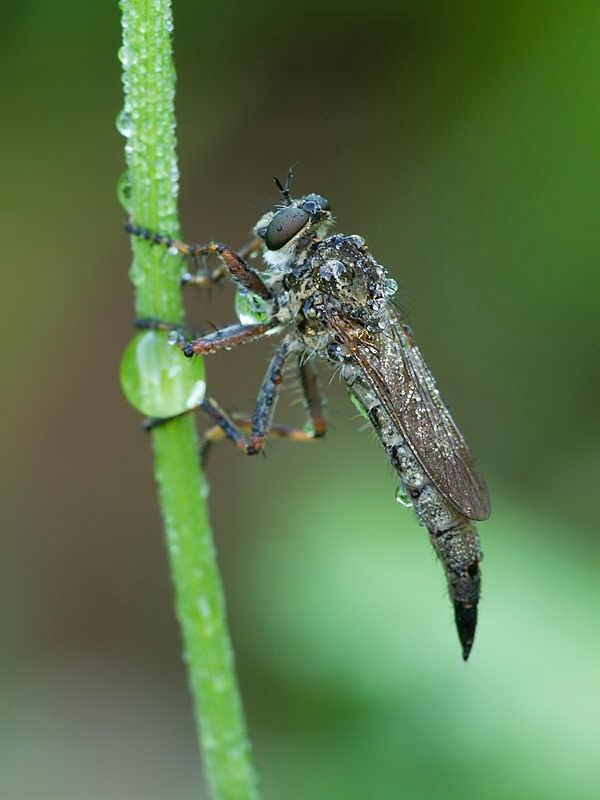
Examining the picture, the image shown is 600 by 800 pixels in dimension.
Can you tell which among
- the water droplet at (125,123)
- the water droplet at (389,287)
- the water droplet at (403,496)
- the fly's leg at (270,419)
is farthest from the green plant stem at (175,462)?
the water droplet at (389,287)

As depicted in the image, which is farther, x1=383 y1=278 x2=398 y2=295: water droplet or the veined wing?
x1=383 y1=278 x2=398 y2=295: water droplet

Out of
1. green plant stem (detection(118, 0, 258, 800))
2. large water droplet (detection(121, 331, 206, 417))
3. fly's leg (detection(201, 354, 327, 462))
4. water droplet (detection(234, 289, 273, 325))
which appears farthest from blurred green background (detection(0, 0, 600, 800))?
large water droplet (detection(121, 331, 206, 417))

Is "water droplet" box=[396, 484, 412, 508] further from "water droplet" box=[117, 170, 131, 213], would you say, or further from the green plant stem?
"water droplet" box=[117, 170, 131, 213]

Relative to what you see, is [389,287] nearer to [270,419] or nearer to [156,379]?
[270,419]

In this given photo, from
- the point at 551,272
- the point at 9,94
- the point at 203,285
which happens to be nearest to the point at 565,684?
the point at 203,285

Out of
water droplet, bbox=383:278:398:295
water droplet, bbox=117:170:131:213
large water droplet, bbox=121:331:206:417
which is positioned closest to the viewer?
water droplet, bbox=117:170:131:213

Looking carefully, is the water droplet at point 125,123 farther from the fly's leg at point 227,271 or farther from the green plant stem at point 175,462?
the fly's leg at point 227,271

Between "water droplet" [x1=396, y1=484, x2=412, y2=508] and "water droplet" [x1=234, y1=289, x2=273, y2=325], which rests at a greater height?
"water droplet" [x1=234, y1=289, x2=273, y2=325]

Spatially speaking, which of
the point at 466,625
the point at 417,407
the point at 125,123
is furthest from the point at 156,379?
the point at 466,625
